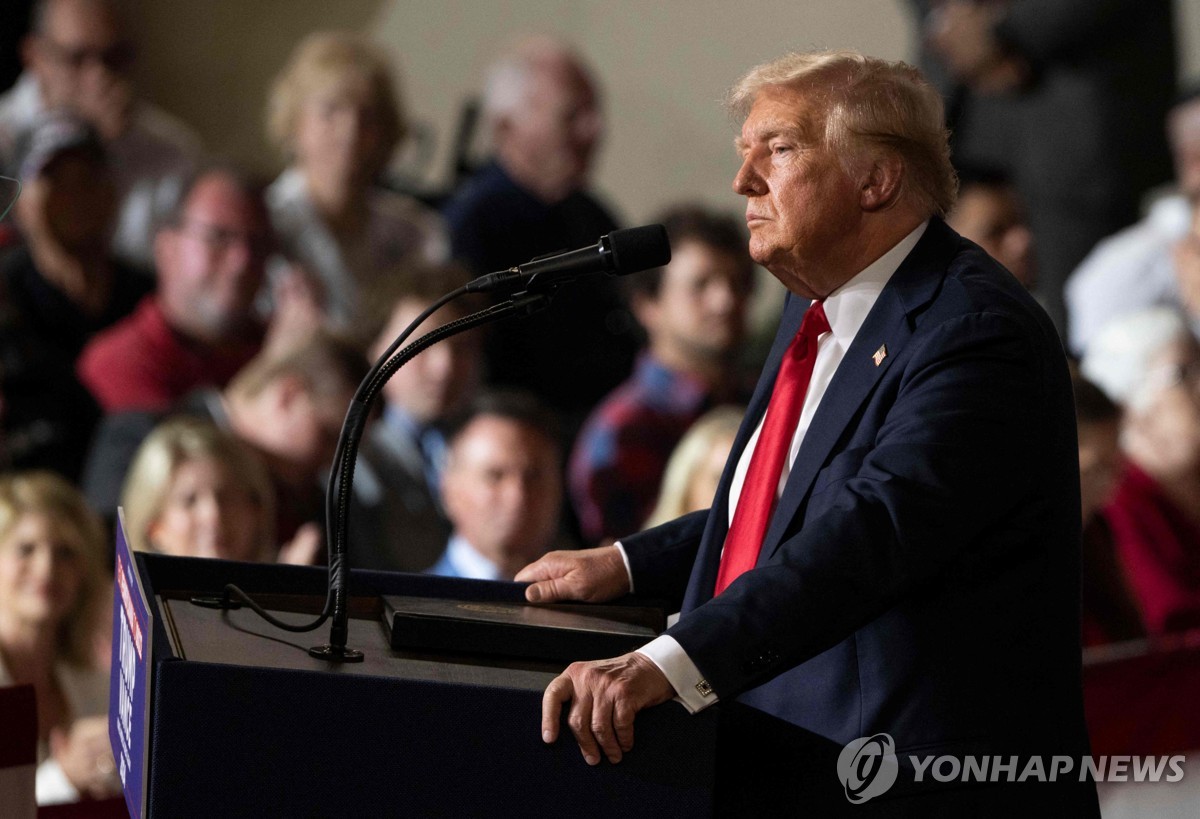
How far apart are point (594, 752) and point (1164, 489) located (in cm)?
387

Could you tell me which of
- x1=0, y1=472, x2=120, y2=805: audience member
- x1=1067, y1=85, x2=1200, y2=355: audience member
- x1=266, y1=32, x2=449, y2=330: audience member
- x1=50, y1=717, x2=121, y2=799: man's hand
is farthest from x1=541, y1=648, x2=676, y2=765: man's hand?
x1=1067, y1=85, x2=1200, y2=355: audience member

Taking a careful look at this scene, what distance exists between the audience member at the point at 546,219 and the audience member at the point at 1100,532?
1540mm

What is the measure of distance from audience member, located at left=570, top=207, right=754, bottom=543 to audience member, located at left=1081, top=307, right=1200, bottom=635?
1115 mm

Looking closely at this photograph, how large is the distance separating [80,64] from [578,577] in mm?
3671

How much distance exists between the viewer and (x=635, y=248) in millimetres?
1710

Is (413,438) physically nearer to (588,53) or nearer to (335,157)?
(335,157)

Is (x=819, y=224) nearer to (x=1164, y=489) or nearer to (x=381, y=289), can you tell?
(x=381, y=289)

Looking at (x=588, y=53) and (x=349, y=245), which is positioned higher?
(x=588, y=53)

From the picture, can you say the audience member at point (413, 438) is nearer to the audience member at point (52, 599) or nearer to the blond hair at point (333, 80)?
the blond hair at point (333, 80)

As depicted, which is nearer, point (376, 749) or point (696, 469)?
point (376, 749)

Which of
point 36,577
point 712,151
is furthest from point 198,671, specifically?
point 712,151

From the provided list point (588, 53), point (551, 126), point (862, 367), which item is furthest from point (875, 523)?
point (588, 53)

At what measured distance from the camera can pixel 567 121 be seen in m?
5.36

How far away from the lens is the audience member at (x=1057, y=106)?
6.40m
